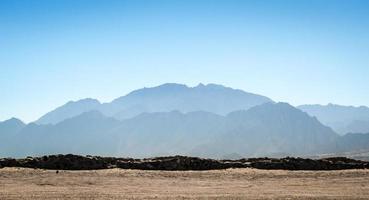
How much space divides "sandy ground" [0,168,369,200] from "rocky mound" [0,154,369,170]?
2611 millimetres

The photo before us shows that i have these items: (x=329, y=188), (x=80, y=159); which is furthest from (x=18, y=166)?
(x=329, y=188)

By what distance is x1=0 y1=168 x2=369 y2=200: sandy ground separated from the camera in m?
29.6

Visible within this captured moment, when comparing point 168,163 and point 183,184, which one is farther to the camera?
point 168,163

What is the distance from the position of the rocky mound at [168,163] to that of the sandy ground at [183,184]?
2611 mm

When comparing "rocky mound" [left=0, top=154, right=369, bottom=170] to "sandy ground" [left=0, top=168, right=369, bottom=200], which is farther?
"rocky mound" [left=0, top=154, right=369, bottom=170]

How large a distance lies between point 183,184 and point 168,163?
912 cm

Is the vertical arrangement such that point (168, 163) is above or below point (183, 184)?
above

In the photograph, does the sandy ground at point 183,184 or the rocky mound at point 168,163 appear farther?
the rocky mound at point 168,163

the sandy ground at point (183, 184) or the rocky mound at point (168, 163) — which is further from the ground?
the rocky mound at point (168, 163)

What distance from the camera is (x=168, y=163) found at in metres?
46.2

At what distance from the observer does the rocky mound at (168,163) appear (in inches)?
1747

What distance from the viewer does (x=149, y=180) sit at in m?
39.2

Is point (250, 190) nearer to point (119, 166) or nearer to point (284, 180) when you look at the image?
point (284, 180)

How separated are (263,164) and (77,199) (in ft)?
78.0
